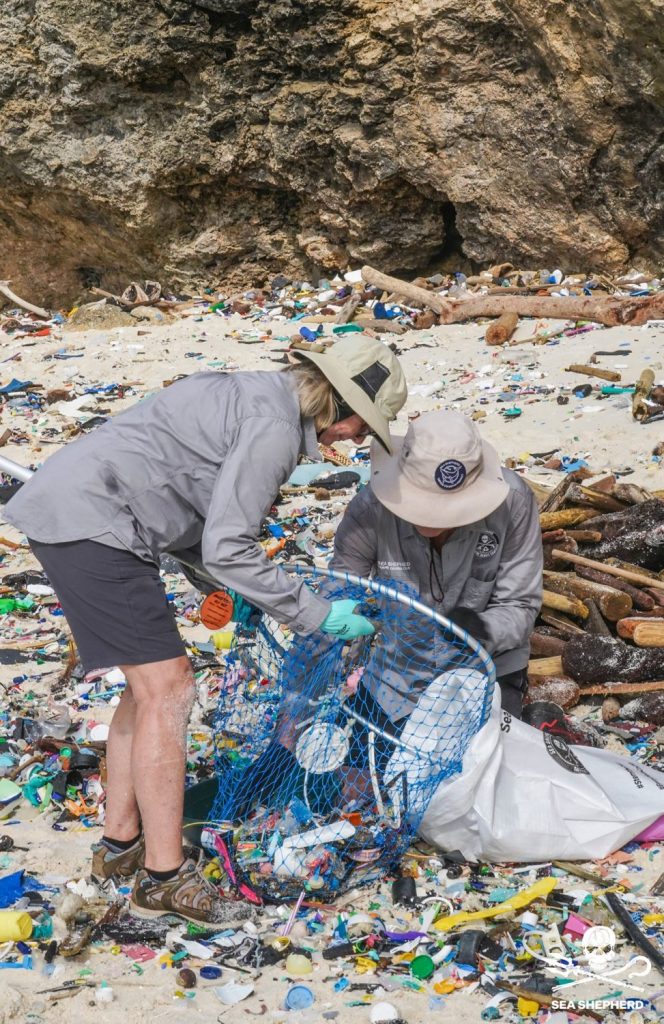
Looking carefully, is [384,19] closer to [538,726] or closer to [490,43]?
[490,43]

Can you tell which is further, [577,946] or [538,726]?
[538,726]

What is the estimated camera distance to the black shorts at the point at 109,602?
2.67 m

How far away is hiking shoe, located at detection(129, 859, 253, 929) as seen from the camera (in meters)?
2.75

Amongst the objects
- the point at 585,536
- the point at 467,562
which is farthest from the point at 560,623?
the point at 467,562

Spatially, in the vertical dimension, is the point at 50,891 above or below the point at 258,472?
below

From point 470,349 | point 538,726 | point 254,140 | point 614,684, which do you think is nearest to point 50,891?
point 538,726

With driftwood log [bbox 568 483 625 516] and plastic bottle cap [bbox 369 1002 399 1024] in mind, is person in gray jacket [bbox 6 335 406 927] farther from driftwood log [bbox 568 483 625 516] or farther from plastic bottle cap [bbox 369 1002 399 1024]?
driftwood log [bbox 568 483 625 516]

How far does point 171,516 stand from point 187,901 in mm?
1057

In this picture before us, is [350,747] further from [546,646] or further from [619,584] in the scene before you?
[619,584]

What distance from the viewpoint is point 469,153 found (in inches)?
455

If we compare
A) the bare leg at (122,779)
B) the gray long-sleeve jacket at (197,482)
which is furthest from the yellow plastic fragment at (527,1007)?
the bare leg at (122,779)

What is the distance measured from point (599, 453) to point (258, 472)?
14.2 feet

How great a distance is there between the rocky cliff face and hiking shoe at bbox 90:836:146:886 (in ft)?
28.8

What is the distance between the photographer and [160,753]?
2.73 metres
